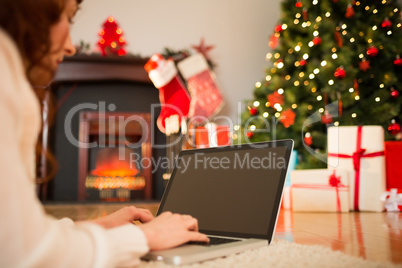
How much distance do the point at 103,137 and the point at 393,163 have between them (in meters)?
2.24

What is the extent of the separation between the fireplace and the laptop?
229 centimetres

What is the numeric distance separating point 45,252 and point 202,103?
114 inches

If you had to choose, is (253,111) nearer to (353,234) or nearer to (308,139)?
(308,139)

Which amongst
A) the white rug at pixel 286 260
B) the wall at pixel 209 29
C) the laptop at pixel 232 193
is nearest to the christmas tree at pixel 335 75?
the wall at pixel 209 29

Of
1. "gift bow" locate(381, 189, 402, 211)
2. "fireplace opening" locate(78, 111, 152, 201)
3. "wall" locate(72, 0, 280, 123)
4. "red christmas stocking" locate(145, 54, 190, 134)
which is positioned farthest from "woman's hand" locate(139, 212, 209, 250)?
"wall" locate(72, 0, 280, 123)

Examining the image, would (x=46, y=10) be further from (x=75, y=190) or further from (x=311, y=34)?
(x=75, y=190)

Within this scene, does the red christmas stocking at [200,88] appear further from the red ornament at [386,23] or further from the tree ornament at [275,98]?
the red ornament at [386,23]

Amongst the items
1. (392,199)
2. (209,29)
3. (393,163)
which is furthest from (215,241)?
(209,29)

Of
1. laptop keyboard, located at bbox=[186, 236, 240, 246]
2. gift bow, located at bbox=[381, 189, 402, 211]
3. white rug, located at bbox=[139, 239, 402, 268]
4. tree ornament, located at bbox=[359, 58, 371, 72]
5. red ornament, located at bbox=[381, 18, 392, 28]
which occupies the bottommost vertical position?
gift bow, located at bbox=[381, 189, 402, 211]

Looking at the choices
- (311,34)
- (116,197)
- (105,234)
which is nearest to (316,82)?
(311,34)

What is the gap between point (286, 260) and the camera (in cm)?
72

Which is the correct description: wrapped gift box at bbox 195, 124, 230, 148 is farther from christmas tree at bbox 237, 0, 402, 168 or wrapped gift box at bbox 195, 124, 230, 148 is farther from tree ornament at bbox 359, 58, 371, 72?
tree ornament at bbox 359, 58, 371, 72

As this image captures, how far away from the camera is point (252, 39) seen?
368cm

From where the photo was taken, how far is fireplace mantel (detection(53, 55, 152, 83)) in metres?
3.12
